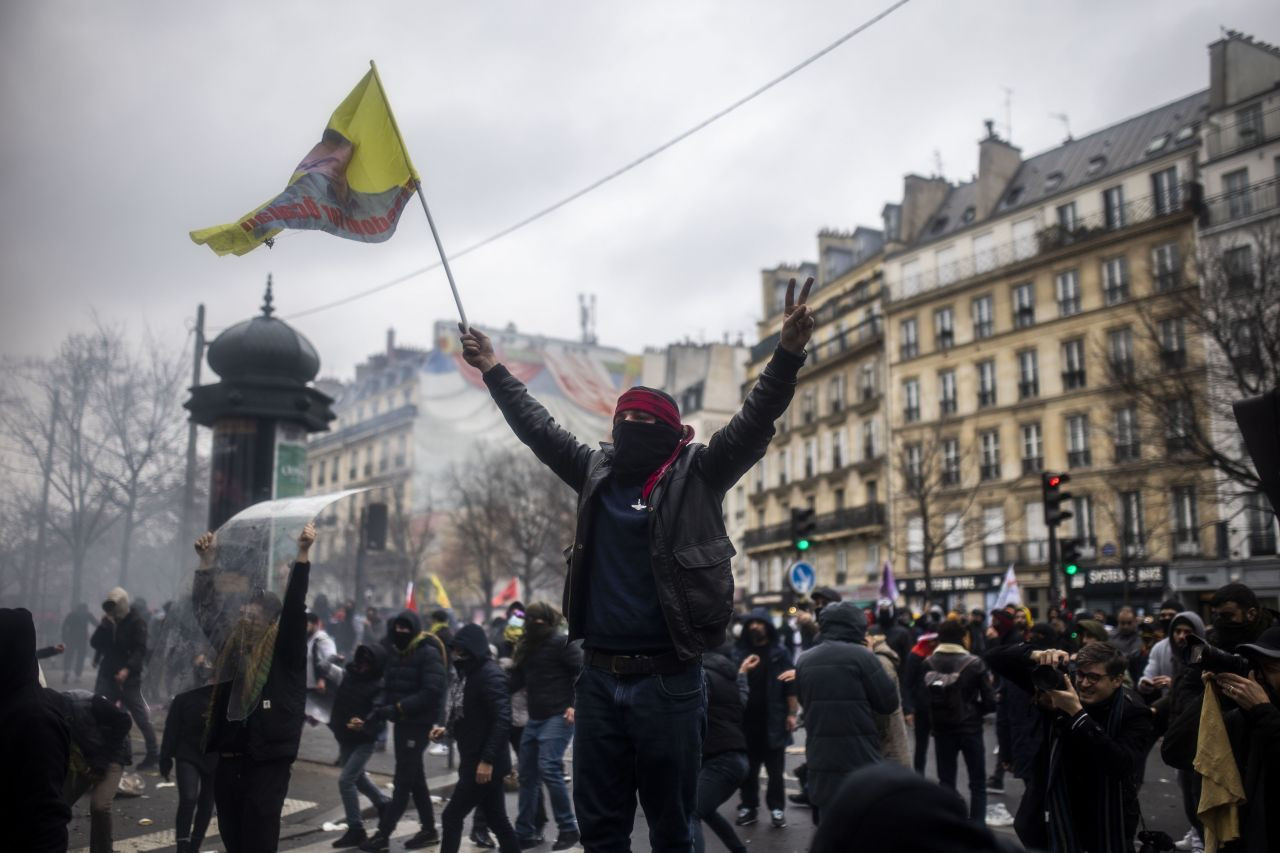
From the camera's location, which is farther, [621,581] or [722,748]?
[722,748]

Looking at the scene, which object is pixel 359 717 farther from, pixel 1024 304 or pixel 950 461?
pixel 1024 304

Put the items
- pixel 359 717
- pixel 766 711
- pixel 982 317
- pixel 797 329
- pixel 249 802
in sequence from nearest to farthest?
pixel 797 329 < pixel 249 802 < pixel 359 717 < pixel 766 711 < pixel 982 317

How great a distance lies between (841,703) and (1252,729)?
119 inches

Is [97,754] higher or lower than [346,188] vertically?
lower

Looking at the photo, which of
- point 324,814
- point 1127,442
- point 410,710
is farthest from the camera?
point 1127,442

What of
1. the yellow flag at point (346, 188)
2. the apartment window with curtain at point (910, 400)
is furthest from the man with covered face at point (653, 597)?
the apartment window with curtain at point (910, 400)

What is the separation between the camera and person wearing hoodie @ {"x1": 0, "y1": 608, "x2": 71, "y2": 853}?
392 cm

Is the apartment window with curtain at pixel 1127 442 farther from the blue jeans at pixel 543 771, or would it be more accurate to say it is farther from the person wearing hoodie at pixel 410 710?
A: the person wearing hoodie at pixel 410 710

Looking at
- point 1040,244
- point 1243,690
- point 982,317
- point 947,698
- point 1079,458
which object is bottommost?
point 947,698

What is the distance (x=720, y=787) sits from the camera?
24.9ft

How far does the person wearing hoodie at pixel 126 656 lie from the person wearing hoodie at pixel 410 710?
390 cm

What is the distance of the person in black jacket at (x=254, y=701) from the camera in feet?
18.6

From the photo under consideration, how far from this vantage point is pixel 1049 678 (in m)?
4.80

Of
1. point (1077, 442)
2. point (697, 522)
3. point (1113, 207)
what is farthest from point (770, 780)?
point (1113, 207)
